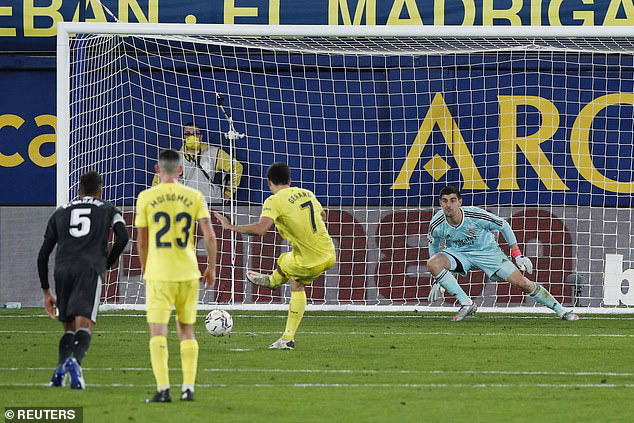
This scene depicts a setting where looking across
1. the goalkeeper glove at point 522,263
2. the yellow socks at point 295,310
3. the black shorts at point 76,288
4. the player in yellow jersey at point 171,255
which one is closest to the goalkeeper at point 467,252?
the goalkeeper glove at point 522,263

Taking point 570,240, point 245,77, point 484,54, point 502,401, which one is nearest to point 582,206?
point 570,240

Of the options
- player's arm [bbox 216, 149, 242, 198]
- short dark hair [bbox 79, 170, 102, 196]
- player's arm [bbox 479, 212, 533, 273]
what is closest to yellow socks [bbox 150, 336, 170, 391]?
short dark hair [bbox 79, 170, 102, 196]

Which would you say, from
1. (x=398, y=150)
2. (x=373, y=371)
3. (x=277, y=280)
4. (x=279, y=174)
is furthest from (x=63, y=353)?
(x=398, y=150)

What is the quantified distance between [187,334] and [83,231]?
1.41m

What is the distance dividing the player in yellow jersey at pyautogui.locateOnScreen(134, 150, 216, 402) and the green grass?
43cm

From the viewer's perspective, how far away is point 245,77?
17.5 metres

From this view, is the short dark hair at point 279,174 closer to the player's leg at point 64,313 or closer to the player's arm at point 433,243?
the player's leg at point 64,313

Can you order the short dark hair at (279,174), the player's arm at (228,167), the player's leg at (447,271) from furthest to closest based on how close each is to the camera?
1. the player's arm at (228,167)
2. the player's leg at (447,271)
3. the short dark hair at (279,174)

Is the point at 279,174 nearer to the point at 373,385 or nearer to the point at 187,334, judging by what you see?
the point at 373,385

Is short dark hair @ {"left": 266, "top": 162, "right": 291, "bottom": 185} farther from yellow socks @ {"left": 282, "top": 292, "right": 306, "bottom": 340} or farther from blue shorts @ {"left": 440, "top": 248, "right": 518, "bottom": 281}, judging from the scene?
blue shorts @ {"left": 440, "top": 248, "right": 518, "bottom": 281}

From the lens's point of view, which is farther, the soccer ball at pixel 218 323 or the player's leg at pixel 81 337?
the soccer ball at pixel 218 323

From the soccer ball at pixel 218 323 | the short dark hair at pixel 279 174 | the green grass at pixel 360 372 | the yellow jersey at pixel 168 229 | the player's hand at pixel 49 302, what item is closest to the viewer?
the green grass at pixel 360 372

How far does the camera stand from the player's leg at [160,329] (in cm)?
766

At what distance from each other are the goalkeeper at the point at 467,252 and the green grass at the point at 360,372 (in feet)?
1.54
